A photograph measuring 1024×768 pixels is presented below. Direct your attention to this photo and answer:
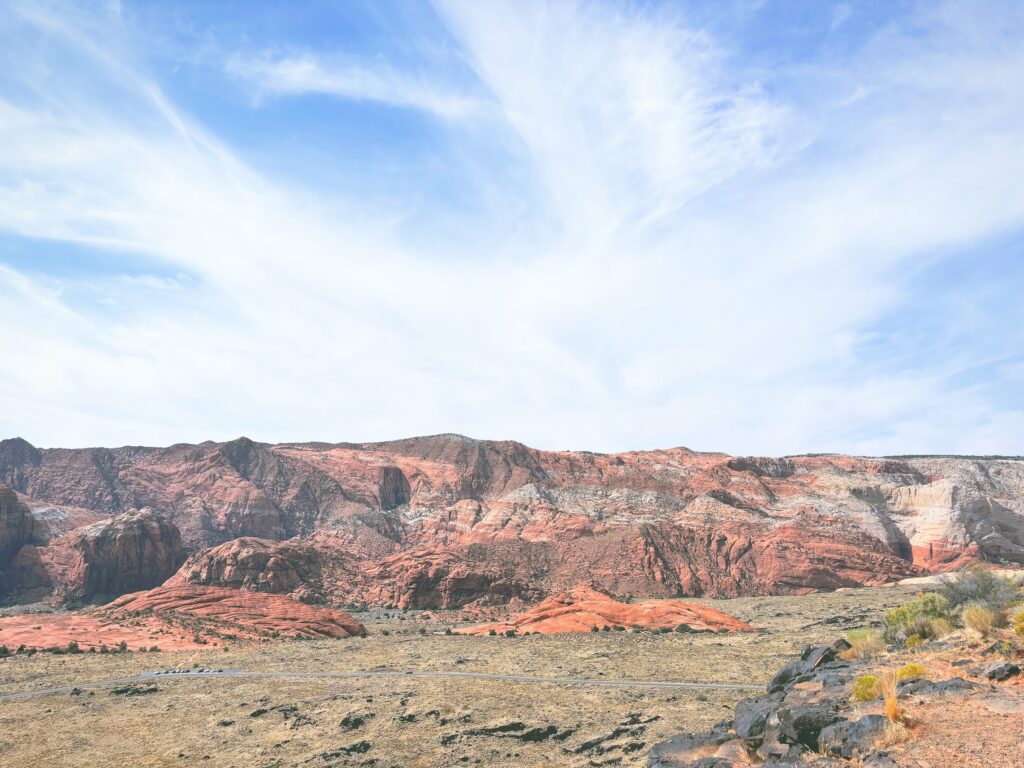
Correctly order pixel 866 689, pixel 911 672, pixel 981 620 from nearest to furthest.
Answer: pixel 866 689 → pixel 911 672 → pixel 981 620

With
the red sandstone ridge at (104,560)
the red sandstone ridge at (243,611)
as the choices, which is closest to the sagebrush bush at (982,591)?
the red sandstone ridge at (243,611)

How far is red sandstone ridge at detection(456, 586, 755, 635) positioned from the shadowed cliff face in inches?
680

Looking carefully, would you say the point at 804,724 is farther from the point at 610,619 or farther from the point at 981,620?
the point at 610,619

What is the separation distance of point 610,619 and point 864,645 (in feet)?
94.0

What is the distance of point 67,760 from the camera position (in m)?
18.9

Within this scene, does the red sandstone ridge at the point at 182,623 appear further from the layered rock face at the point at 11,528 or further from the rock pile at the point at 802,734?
the layered rock face at the point at 11,528

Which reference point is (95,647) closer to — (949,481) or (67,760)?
(67,760)

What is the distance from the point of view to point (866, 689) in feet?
38.7

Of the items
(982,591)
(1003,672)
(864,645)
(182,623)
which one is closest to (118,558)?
(182,623)

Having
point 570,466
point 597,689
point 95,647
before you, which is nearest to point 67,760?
point 597,689

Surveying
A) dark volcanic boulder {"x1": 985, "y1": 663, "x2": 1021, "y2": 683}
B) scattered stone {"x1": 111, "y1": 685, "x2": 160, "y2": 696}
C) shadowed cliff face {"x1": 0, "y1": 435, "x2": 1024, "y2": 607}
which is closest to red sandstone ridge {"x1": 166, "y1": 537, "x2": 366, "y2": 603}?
shadowed cliff face {"x1": 0, "y1": 435, "x2": 1024, "y2": 607}

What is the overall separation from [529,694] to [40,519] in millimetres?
83210

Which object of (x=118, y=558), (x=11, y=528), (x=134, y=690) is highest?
(x=11, y=528)

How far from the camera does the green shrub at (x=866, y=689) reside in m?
11.6
